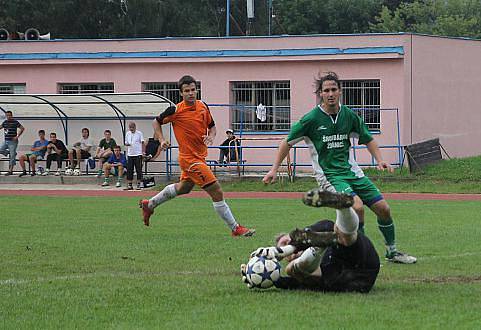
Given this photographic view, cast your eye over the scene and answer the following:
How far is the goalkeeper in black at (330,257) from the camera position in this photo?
8.26 m

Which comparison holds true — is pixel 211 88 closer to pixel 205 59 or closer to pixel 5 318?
pixel 205 59

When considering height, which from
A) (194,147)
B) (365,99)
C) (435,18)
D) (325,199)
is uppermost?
(435,18)

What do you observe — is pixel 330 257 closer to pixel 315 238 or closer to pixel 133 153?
pixel 315 238

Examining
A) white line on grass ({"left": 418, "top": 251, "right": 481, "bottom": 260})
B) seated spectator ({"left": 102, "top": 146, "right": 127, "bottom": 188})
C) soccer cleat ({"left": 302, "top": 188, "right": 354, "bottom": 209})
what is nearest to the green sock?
white line on grass ({"left": 418, "top": 251, "right": 481, "bottom": 260})

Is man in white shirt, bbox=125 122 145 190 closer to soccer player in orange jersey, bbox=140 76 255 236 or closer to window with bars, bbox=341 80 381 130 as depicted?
window with bars, bbox=341 80 381 130

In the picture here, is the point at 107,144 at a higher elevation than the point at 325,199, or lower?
lower

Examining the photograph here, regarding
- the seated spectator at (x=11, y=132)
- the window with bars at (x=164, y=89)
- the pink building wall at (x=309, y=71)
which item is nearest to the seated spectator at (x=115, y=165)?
the pink building wall at (x=309, y=71)

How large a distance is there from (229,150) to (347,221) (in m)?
22.7

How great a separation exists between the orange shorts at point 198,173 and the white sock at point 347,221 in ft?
18.1

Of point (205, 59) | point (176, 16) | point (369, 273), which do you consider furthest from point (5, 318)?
point (176, 16)

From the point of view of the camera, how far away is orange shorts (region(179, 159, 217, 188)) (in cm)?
1369

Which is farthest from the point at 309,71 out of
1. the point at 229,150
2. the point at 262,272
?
the point at 262,272

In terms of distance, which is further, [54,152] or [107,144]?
[54,152]

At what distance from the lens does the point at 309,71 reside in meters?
33.2
